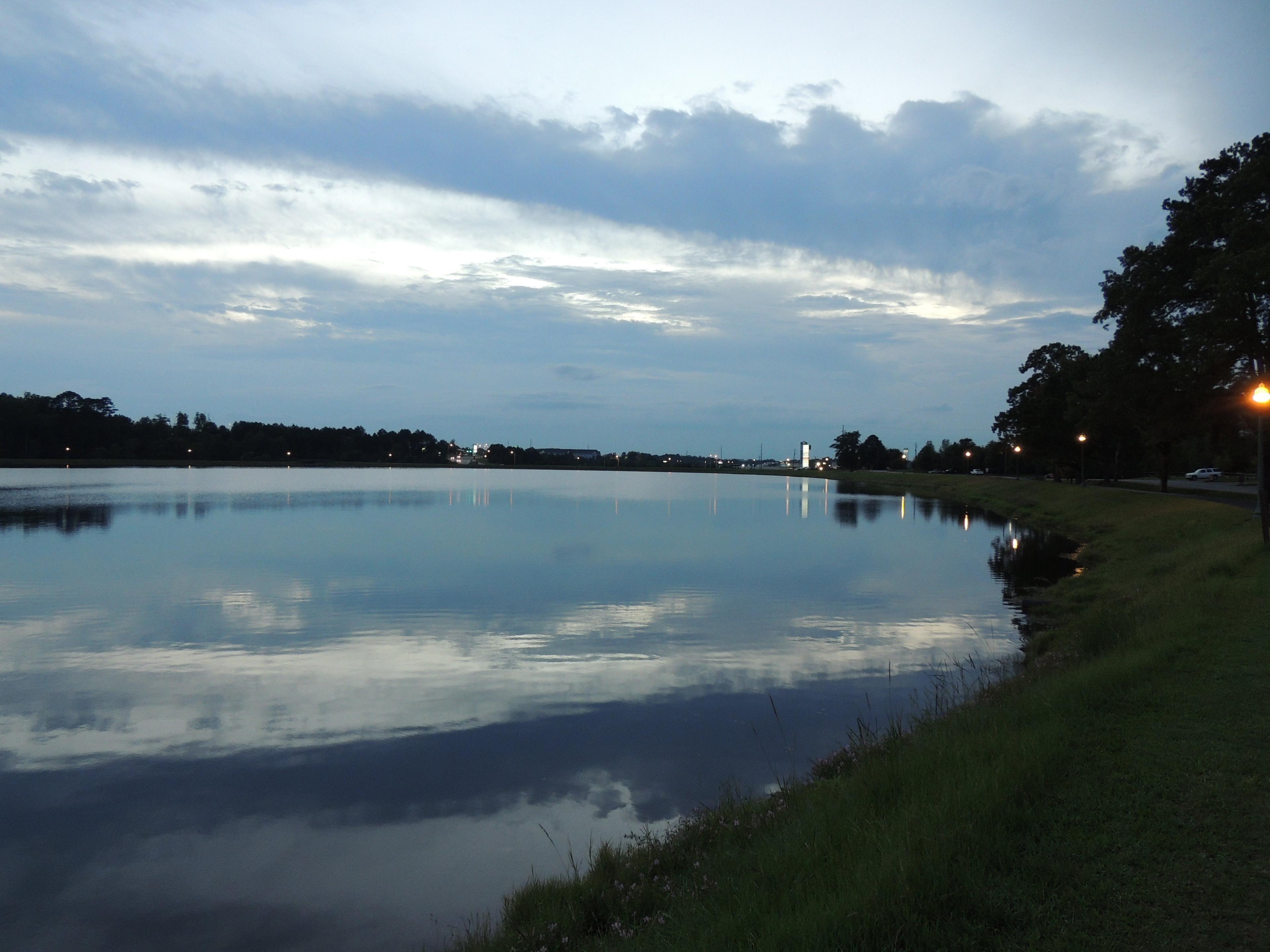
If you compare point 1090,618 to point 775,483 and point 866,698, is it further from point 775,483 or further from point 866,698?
point 775,483

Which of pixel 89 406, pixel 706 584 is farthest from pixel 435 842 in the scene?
pixel 89 406

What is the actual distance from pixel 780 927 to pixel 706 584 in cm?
2073

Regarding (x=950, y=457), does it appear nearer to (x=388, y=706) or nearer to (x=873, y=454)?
(x=873, y=454)

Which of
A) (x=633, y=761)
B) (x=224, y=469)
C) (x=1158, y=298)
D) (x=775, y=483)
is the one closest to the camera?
(x=633, y=761)

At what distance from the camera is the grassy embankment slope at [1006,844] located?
4758 millimetres

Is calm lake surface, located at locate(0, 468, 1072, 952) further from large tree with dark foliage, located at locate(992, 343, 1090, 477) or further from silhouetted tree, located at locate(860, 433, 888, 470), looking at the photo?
silhouetted tree, located at locate(860, 433, 888, 470)

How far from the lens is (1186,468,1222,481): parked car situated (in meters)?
77.2

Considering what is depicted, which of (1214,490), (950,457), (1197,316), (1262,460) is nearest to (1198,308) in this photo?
(1197,316)

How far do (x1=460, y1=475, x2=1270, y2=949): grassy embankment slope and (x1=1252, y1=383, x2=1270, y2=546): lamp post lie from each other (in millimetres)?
11816

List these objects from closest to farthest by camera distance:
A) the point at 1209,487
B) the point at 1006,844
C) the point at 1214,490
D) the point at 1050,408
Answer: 1. the point at 1006,844
2. the point at 1214,490
3. the point at 1209,487
4. the point at 1050,408

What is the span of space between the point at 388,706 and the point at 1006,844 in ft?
32.2

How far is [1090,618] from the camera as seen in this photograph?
16047 mm

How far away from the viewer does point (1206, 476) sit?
7881 centimetres

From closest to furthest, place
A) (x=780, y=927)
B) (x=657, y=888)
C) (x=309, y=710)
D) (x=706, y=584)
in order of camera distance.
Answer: (x=780, y=927) < (x=657, y=888) < (x=309, y=710) < (x=706, y=584)
